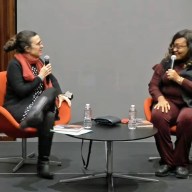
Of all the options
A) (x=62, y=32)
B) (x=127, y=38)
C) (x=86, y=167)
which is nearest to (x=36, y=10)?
(x=62, y=32)

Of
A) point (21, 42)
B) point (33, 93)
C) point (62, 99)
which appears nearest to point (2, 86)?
point (33, 93)

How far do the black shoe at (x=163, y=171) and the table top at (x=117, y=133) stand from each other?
43 cm

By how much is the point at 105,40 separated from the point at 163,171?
174cm

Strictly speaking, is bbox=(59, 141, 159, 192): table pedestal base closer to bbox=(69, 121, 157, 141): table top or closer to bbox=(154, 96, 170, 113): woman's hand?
bbox=(69, 121, 157, 141): table top

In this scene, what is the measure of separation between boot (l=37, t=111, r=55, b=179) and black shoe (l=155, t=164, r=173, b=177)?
0.90 m

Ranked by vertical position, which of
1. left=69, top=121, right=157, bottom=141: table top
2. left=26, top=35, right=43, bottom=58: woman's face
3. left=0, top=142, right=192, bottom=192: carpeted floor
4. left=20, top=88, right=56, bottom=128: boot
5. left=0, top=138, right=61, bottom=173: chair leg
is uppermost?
left=26, top=35, right=43, bottom=58: woman's face

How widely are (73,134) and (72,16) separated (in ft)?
6.39

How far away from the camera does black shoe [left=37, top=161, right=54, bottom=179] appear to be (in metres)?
3.54

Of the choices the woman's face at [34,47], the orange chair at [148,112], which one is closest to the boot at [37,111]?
the woman's face at [34,47]

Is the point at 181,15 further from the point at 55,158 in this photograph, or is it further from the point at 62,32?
the point at 55,158

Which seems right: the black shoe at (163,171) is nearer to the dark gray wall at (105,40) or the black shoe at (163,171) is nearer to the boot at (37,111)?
the boot at (37,111)

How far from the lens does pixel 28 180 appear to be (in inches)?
138

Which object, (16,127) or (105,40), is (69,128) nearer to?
(16,127)

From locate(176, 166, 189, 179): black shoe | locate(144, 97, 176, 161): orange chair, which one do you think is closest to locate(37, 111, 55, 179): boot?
locate(144, 97, 176, 161): orange chair
